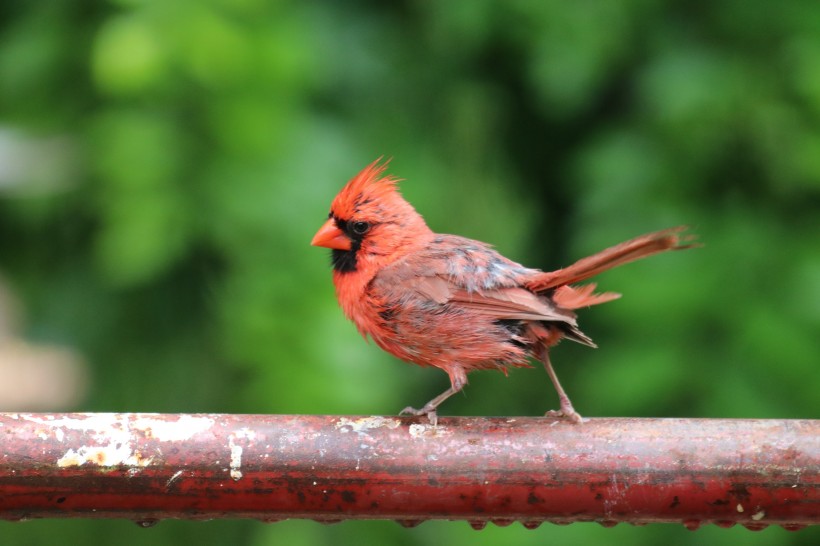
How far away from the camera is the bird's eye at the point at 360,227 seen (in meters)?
3.21

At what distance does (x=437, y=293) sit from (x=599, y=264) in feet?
1.85

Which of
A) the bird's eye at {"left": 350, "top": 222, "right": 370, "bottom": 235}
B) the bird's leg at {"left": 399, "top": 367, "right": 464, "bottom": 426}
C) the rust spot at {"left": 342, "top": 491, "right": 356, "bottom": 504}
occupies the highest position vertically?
the bird's eye at {"left": 350, "top": 222, "right": 370, "bottom": 235}

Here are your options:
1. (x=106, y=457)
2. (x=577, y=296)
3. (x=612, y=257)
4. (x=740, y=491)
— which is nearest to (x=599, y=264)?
(x=612, y=257)

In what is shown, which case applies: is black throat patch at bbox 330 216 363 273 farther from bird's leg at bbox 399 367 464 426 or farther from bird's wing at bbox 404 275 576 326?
bird's leg at bbox 399 367 464 426

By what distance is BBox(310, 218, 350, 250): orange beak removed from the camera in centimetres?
319

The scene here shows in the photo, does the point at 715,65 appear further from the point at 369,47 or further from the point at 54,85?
the point at 54,85

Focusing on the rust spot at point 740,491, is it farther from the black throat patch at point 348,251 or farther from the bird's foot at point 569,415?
the black throat patch at point 348,251

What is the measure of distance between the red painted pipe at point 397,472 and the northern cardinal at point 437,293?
76 centimetres

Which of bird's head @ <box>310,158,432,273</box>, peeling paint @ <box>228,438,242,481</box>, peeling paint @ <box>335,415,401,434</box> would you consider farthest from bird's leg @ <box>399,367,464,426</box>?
peeling paint @ <box>228,438,242,481</box>

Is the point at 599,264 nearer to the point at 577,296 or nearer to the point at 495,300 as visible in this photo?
the point at 577,296

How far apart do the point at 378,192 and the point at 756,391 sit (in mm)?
1369

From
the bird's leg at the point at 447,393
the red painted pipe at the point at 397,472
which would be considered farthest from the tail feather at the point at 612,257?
the red painted pipe at the point at 397,472

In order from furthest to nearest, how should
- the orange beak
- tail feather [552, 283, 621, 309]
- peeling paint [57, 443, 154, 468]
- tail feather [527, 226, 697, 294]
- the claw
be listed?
the orange beak → tail feather [552, 283, 621, 309] → tail feather [527, 226, 697, 294] → the claw → peeling paint [57, 443, 154, 468]

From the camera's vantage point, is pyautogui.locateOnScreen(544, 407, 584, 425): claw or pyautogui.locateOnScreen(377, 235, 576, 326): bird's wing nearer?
pyautogui.locateOnScreen(544, 407, 584, 425): claw
